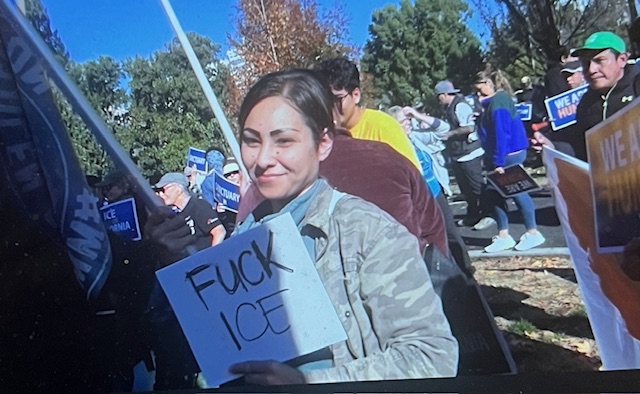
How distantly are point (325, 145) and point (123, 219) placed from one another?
1011mm

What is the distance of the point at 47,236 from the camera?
3518 millimetres

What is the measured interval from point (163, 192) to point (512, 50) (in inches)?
58.2

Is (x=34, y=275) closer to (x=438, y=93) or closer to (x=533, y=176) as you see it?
(x=438, y=93)

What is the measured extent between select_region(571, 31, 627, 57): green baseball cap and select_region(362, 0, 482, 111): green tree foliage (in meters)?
0.34

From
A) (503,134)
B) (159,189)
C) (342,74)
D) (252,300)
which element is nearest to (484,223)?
(503,134)

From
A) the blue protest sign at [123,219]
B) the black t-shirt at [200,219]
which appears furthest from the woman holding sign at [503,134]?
the blue protest sign at [123,219]

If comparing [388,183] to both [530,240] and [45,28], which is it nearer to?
[530,240]

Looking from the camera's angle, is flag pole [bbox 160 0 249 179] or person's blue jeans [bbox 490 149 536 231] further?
flag pole [bbox 160 0 249 179]

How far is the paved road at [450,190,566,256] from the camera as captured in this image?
2.53 meters

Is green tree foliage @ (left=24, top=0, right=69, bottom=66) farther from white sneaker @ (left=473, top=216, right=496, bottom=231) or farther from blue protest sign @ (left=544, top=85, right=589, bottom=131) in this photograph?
blue protest sign @ (left=544, top=85, right=589, bottom=131)

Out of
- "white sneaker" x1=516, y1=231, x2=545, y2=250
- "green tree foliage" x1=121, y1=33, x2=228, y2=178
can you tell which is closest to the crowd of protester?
"white sneaker" x1=516, y1=231, x2=545, y2=250

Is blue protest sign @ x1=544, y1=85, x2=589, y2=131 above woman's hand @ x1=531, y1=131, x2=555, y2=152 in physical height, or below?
above

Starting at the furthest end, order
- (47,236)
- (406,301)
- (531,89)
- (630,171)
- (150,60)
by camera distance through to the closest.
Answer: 1. (47,236)
2. (150,60)
3. (406,301)
4. (531,89)
5. (630,171)

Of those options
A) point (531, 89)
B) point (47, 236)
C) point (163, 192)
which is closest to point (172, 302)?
point (163, 192)
